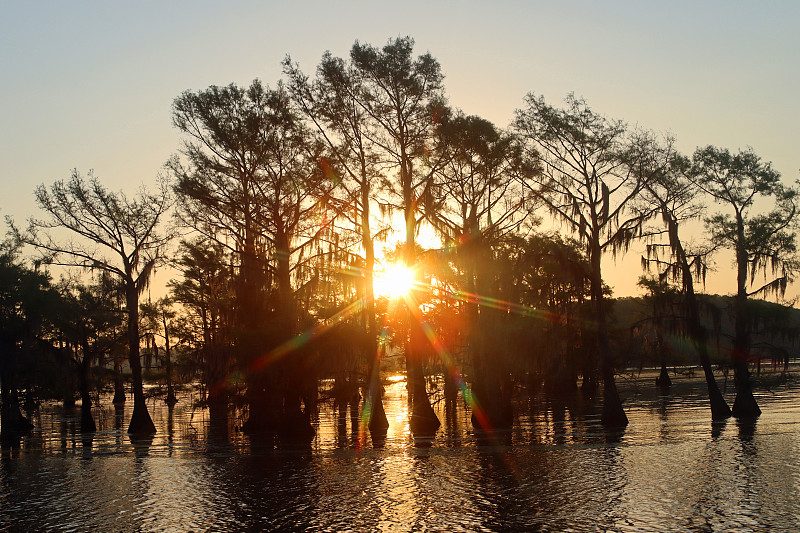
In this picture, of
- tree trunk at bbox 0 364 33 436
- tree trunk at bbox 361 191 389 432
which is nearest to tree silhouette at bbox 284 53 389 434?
tree trunk at bbox 361 191 389 432

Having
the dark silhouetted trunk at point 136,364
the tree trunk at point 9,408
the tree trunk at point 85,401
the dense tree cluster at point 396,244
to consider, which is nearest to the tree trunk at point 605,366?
the dense tree cluster at point 396,244

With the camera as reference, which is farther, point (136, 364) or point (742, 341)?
point (136, 364)

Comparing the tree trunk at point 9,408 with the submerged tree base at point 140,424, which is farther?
the tree trunk at point 9,408

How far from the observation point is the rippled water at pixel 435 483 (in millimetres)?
15562

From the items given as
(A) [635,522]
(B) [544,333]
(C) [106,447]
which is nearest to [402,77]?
(B) [544,333]

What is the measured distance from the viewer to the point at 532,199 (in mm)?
37781

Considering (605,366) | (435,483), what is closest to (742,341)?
(605,366)

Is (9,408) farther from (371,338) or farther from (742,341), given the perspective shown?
(742,341)

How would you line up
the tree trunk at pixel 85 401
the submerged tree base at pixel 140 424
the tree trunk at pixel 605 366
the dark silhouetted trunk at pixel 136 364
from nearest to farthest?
the tree trunk at pixel 605 366 < the dark silhouetted trunk at pixel 136 364 < the submerged tree base at pixel 140 424 < the tree trunk at pixel 85 401

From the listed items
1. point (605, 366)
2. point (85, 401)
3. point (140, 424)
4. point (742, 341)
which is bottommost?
point (140, 424)

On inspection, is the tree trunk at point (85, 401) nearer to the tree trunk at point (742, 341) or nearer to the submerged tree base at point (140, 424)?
the submerged tree base at point (140, 424)

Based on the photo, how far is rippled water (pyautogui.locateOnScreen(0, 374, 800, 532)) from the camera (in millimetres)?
15562

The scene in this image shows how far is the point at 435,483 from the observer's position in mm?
20266

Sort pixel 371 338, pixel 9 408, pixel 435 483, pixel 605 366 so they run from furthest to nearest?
pixel 9 408 → pixel 371 338 → pixel 605 366 → pixel 435 483
